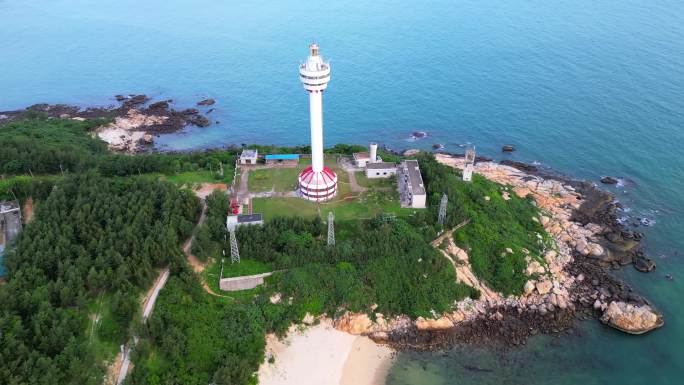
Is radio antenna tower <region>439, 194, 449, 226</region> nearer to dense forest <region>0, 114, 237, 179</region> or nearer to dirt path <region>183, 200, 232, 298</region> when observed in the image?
dirt path <region>183, 200, 232, 298</region>

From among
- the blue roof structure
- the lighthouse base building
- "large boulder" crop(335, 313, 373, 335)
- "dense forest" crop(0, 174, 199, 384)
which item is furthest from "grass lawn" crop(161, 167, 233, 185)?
"large boulder" crop(335, 313, 373, 335)

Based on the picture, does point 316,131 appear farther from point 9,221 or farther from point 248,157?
point 9,221

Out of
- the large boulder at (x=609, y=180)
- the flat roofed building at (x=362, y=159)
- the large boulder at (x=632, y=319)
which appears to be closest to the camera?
the large boulder at (x=632, y=319)

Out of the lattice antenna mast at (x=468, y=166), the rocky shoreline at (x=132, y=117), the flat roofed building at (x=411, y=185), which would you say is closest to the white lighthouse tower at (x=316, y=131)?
the flat roofed building at (x=411, y=185)

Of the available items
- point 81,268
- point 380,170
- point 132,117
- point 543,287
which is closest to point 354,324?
point 543,287

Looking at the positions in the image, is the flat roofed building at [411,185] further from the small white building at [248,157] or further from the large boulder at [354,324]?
the small white building at [248,157]

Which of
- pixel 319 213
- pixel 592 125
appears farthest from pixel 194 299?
pixel 592 125

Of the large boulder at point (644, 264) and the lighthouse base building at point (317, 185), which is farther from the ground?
the lighthouse base building at point (317, 185)
